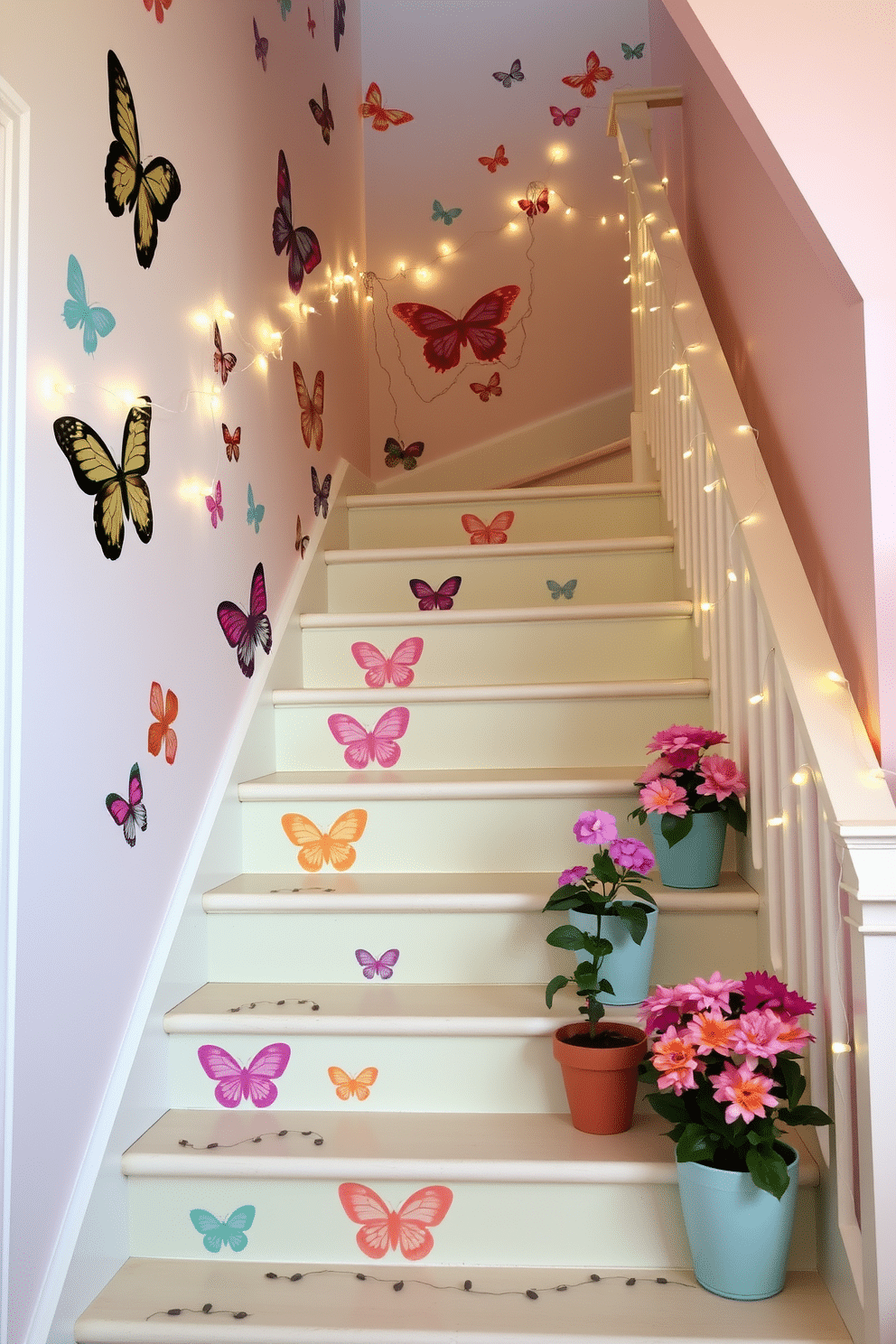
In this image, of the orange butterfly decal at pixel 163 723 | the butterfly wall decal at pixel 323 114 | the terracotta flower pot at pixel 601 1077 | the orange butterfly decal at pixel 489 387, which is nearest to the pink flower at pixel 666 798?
the terracotta flower pot at pixel 601 1077

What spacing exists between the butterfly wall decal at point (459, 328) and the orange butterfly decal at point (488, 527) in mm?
1190

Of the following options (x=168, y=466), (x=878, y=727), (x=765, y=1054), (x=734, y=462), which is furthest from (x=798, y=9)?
(x=765, y=1054)

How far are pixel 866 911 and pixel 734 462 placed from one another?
36.4 inches

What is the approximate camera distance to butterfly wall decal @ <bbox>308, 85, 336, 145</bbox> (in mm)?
3063

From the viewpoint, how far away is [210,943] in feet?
6.29

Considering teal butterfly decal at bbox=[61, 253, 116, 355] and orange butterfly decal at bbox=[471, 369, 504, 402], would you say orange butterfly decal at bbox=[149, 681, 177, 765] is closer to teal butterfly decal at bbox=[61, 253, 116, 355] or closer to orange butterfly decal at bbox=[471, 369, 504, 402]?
teal butterfly decal at bbox=[61, 253, 116, 355]

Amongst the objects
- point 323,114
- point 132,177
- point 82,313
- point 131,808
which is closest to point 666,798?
point 131,808

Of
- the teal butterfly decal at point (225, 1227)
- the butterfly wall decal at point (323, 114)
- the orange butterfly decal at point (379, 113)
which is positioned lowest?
the teal butterfly decal at point (225, 1227)

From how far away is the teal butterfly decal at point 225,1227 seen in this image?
154cm

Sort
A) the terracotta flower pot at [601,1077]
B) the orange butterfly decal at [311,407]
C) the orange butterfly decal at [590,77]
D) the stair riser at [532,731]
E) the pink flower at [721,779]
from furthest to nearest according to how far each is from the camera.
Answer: the orange butterfly decal at [590,77]
the orange butterfly decal at [311,407]
the stair riser at [532,731]
the pink flower at [721,779]
the terracotta flower pot at [601,1077]

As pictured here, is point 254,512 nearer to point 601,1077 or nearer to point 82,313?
point 82,313

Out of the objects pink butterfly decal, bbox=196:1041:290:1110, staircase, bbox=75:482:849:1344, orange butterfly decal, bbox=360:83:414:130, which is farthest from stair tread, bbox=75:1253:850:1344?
orange butterfly decal, bbox=360:83:414:130

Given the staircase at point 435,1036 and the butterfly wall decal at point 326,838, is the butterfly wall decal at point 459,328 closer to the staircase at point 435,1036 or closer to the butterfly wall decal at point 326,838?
the staircase at point 435,1036

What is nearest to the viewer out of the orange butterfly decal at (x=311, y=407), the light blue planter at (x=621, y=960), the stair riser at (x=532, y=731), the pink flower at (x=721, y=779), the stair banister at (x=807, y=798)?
the stair banister at (x=807, y=798)
